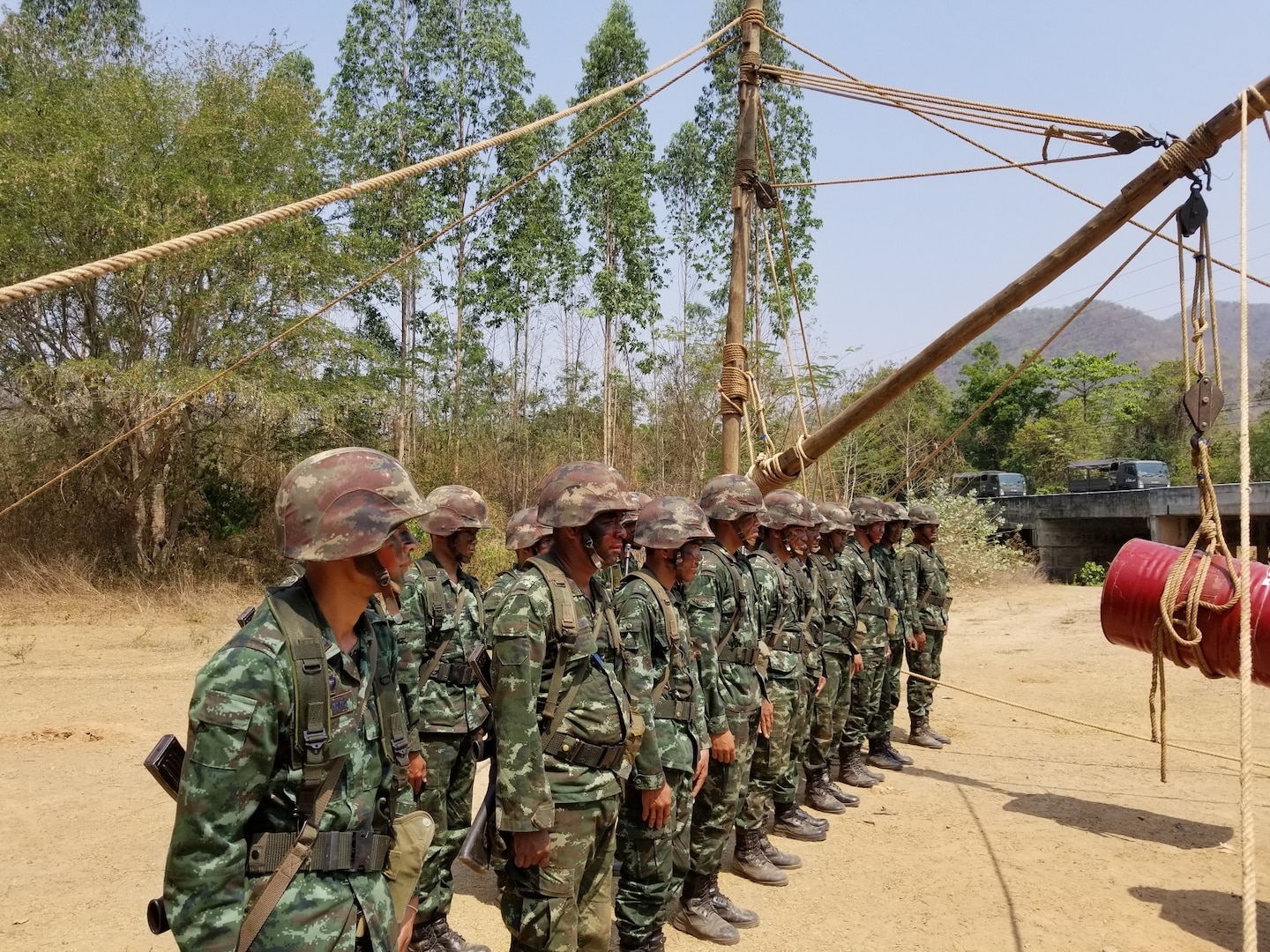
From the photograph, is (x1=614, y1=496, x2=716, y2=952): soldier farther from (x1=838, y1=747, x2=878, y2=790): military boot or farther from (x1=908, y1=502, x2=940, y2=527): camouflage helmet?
(x1=908, y1=502, x2=940, y2=527): camouflage helmet

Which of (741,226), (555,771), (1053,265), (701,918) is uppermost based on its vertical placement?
(741,226)

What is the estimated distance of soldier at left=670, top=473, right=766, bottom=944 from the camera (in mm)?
4840

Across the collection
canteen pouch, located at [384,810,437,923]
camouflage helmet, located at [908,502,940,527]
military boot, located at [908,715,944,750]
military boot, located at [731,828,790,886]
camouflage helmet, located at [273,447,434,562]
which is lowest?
military boot, located at [908,715,944,750]

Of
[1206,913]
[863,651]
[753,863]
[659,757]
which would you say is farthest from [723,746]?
[863,651]

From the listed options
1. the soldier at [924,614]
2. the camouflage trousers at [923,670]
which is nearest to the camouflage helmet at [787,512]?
the soldier at [924,614]

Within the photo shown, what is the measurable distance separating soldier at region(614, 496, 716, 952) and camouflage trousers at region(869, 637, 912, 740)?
14.3 ft

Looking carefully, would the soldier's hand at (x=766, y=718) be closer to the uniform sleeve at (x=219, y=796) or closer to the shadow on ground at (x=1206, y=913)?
the shadow on ground at (x=1206, y=913)

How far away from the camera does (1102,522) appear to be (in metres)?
25.3

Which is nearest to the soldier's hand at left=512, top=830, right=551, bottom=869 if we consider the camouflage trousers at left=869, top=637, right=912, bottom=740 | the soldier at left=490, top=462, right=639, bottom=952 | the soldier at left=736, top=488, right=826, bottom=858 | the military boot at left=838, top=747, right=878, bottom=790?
the soldier at left=490, top=462, right=639, bottom=952

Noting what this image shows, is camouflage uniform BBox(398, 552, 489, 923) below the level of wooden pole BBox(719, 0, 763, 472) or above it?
below

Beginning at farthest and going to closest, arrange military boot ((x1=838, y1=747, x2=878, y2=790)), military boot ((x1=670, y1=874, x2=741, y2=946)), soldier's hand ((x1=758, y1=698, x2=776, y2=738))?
military boot ((x1=838, y1=747, x2=878, y2=790)) < soldier's hand ((x1=758, y1=698, x2=776, y2=738)) < military boot ((x1=670, y1=874, x2=741, y2=946))

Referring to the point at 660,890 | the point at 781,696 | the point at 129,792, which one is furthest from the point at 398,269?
the point at 660,890

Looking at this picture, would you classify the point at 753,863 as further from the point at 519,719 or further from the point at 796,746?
the point at 519,719

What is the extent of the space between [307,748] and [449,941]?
307 centimetres
